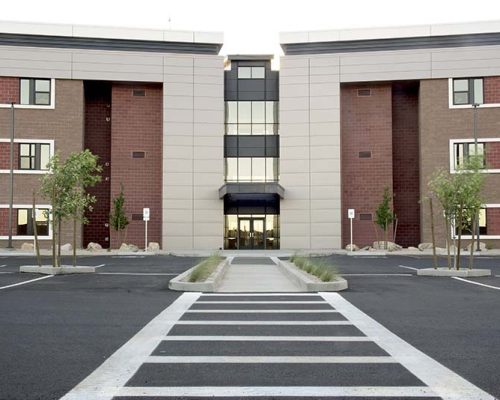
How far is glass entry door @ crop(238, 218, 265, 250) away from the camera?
137 feet

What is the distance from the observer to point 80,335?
8.35 metres

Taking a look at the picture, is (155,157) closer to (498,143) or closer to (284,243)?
(284,243)

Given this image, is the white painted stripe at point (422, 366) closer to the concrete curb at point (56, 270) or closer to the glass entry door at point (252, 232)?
the concrete curb at point (56, 270)

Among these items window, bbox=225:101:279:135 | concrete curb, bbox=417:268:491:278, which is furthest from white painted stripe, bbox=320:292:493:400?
window, bbox=225:101:279:135

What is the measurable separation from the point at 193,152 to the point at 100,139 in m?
6.81

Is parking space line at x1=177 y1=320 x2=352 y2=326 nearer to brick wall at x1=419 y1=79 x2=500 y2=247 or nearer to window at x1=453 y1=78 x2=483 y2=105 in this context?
brick wall at x1=419 y1=79 x2=500 y2=247

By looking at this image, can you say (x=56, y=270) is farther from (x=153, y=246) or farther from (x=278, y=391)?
(x=153, y=246)

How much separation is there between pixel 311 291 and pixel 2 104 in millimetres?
30699

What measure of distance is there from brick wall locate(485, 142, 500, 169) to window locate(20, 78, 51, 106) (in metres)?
29.0

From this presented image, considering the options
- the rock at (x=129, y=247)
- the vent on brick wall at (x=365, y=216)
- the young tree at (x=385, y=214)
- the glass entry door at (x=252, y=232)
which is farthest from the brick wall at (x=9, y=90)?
the young tree at (x=385, y=214)

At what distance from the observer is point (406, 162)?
41562 millimetres

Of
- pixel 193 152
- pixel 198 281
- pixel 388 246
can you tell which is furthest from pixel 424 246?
pixel 198 281

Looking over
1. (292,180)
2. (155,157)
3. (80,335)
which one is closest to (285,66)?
(292,180)

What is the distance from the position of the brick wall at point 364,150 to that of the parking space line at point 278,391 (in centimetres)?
3570
